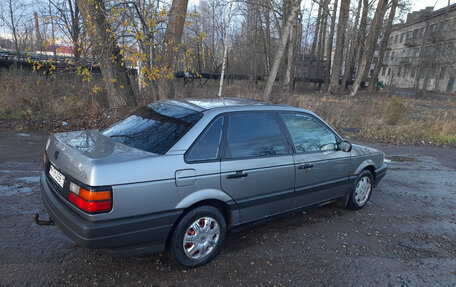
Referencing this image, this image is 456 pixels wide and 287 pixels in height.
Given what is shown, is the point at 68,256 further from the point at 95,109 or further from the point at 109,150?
the point at 95,109

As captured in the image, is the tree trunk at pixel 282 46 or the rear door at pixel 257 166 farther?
the tree trunk at pixel 282 46

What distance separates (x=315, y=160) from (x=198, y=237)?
1794 mm

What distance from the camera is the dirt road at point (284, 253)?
8.94 feet

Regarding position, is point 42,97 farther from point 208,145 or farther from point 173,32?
point 208,145

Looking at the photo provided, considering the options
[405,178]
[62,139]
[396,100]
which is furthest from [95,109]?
[396,100]

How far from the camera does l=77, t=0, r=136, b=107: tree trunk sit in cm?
783

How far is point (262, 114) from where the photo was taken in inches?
136

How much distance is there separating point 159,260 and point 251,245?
105 centimetres

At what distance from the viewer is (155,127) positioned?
3.06 m

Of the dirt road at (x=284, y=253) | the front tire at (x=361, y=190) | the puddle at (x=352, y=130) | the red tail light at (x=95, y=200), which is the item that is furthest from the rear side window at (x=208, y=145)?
the puddle at (x=352, y=130)

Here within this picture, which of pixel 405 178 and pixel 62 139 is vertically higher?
pixel 62 139

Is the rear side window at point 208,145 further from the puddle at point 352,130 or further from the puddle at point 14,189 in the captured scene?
the puddle at point 352,130

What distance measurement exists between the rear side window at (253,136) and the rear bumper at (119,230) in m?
0.92

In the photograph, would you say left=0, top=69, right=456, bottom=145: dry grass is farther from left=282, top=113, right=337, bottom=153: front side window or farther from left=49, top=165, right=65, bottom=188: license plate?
left=282, top=113, right=337, bottom=153: front side window
